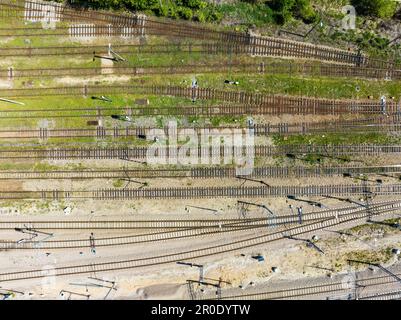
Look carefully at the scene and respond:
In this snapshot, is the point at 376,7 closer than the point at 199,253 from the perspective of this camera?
Yes

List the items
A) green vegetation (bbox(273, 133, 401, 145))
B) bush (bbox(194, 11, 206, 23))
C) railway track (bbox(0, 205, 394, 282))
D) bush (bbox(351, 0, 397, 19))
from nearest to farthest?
1. bush (bbox(351, 0, 397, 19))
2. railway track (bbox(0, 205, 394, 282))
3. green vegetation (bbox(273, 133, 401, 145))
4. bush (bbox(194, 11, 206, 23))

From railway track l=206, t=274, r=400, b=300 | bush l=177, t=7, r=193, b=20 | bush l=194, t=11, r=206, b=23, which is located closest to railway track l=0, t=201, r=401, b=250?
railway track l=206, t=274, r=400, b=300

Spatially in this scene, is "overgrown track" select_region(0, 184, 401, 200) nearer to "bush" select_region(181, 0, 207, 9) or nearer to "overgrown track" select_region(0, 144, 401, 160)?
"overgrown track" select_region(0, 144, 401, 160)

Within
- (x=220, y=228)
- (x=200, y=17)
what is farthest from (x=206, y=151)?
(x=200, y=17)

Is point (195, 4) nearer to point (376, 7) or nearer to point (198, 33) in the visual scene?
point (198, 33)

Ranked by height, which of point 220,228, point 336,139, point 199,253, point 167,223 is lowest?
point 199,253
